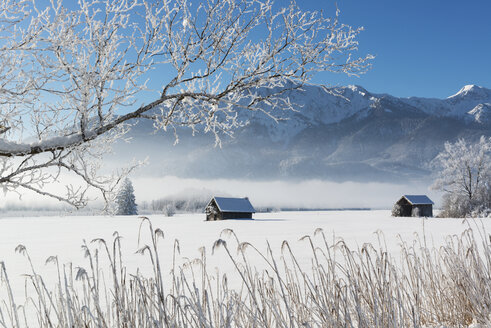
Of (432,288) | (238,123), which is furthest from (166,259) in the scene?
(432,288)

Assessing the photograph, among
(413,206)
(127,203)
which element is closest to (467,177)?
(413,206)

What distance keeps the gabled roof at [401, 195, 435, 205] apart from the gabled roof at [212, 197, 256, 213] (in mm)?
22156

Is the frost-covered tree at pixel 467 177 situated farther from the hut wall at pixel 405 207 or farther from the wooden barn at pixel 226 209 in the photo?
the wooden barn at pixel 226 209

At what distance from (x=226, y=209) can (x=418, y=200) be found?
89.5 ft

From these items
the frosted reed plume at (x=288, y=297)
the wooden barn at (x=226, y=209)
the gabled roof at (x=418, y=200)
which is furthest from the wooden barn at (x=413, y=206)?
the frosted reed plume at (x=288, y=297)

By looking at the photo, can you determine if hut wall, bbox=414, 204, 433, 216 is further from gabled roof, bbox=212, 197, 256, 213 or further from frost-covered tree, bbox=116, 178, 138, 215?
frost-covered tree, bbox=116, 178, 138, 215

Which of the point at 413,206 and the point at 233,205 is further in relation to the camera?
the point at 413,206

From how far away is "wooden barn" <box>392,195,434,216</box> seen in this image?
5150 centimetres

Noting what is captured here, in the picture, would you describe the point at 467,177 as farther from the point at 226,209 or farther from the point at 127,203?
the point at 127,203

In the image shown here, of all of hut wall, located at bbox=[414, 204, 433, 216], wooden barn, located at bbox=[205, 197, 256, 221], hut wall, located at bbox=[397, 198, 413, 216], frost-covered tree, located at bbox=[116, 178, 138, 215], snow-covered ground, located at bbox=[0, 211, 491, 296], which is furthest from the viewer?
frost-covered tree, located at bbox=[116, 178, 138, 215]

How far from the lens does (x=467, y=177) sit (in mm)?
43000

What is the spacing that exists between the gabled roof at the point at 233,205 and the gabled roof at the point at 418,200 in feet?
72.7

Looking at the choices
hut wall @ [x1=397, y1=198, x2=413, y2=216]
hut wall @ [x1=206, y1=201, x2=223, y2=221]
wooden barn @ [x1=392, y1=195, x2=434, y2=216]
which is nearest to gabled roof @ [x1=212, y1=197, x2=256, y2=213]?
hut wall @ [x1=206, y1=201, x2=223, y2=221]

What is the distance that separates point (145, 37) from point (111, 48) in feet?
1.48
